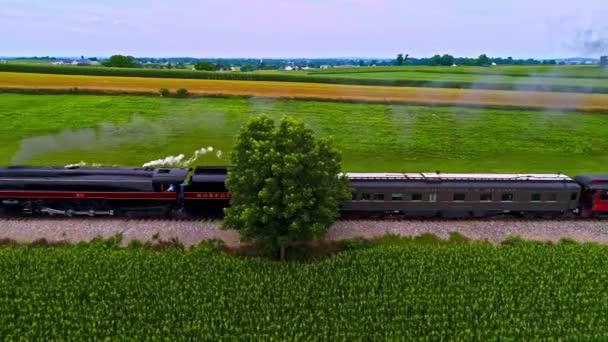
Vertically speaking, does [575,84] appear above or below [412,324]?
above

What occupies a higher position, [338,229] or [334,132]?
[334,132]

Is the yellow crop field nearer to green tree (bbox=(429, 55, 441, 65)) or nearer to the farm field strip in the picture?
the farm field strip

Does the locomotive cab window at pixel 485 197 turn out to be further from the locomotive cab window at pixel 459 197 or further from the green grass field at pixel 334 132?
the green grass field at pixel 334 132

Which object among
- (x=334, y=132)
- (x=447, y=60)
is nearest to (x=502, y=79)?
(x=334, y=132)

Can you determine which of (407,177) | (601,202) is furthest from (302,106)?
(601,202)

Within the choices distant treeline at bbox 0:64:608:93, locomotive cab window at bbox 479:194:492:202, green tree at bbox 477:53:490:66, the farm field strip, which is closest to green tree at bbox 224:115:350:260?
locomotive cab window at bbox 479:194:492:202

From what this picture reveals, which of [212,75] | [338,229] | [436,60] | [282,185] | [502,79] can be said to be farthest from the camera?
[436,60]

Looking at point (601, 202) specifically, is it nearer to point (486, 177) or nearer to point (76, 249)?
point (486, 177)

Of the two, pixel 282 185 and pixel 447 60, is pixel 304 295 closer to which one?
pixel 282 185
